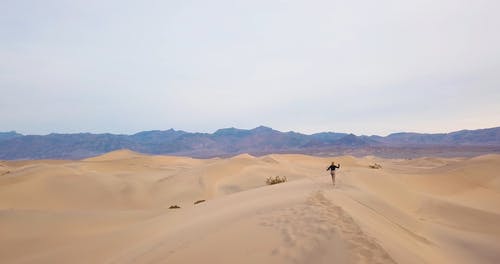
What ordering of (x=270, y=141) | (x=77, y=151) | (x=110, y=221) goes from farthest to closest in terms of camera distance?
1. (x=270, y=141)
2. (x=77, y=151)
3. (x=110, y=221)

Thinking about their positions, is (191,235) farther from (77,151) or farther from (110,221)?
(77,151)

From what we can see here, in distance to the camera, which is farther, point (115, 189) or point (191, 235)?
point (115, 189)

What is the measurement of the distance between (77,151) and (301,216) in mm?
186378

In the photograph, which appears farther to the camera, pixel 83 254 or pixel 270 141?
pixel 270 141

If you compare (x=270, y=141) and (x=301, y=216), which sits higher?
(x=270, y=141)

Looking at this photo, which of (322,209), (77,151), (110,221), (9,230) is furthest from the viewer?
(77,151)

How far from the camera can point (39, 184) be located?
26.2m

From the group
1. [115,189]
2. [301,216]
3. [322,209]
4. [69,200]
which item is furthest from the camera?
[115,189]

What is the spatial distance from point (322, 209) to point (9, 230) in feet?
29.3

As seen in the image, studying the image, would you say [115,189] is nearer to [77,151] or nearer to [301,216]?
[301,216]

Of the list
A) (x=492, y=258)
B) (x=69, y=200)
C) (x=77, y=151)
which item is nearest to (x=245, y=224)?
(x=492, y=258)

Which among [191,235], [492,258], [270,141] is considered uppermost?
[270,141]

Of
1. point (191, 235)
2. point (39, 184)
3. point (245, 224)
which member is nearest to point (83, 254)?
point (191, 235)

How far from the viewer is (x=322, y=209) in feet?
32.6
